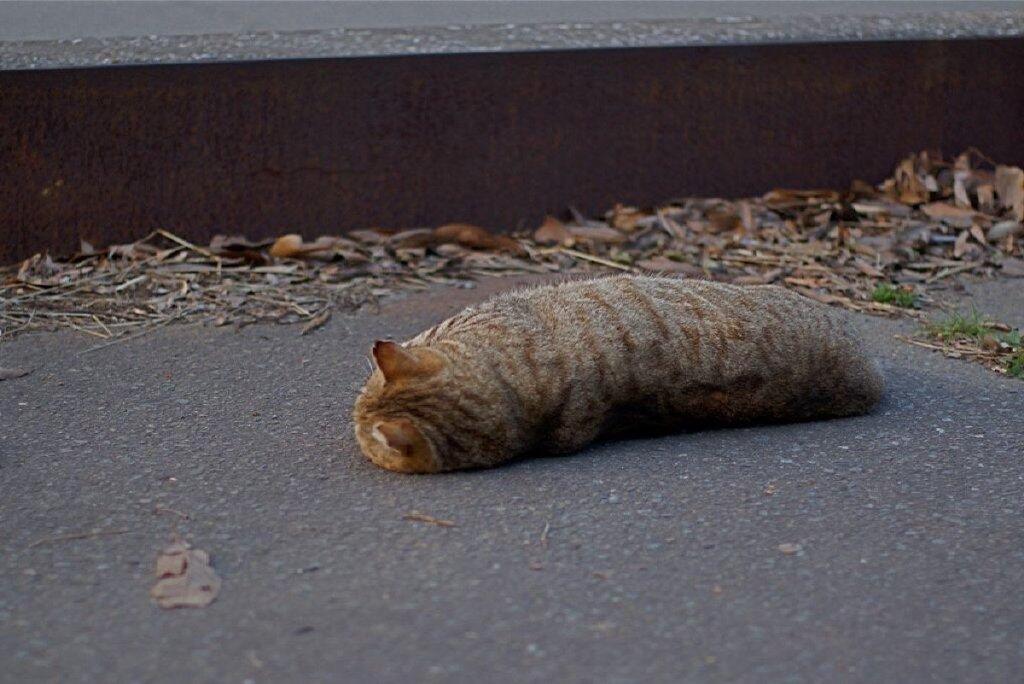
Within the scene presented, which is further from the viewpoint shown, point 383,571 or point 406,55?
point 406,55

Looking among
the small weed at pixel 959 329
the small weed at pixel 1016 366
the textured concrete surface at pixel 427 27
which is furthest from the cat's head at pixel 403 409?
the textured concrete surface at pixel 427 27

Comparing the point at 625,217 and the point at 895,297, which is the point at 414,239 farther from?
the point at 895,297

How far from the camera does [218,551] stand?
12.7 ft

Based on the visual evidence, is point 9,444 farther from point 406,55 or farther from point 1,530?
point 406,55

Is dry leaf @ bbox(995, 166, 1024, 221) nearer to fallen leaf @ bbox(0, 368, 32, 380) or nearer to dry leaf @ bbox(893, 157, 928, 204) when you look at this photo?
dry leaf @ bbox(893, 157, 928, 204)

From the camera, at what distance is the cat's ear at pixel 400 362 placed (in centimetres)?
441

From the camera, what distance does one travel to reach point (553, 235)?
296 inches

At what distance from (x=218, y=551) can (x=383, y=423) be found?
2.51ft

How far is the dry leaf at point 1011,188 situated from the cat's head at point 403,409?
16.6 ft

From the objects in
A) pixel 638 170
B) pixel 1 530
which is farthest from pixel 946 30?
pixel 1 530

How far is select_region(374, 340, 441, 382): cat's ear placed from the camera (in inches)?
174

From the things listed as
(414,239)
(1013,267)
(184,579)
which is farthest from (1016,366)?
(184,579)

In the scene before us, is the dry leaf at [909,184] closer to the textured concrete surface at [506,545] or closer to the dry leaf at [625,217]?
the dry leaf at [625,217]

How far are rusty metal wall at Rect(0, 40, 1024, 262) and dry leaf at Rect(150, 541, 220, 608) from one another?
3.55 meters
